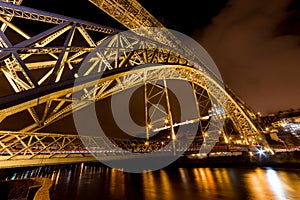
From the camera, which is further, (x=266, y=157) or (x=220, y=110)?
(x=220, y=110)

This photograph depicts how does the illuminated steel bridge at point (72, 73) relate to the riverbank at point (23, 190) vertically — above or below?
above

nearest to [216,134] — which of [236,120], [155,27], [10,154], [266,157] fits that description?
[236,120]

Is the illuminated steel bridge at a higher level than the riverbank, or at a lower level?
higher

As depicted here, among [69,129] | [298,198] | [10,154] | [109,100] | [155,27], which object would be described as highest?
[155,27]

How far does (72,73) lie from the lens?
2555 mm

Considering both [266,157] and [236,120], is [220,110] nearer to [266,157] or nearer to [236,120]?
[236,120]

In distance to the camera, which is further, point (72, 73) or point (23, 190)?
point (23, 190)

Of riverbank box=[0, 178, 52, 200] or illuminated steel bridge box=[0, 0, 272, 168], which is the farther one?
riverbank box=[0, 178, 52, 200]

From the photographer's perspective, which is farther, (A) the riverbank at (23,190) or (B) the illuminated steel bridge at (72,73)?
(A) the riverbank at (23,190)

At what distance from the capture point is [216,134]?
667 inches

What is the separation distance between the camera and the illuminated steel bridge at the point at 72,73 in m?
2.40

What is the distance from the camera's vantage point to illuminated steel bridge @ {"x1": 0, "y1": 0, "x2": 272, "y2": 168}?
2.40m

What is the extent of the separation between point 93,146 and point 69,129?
3925 millimetres

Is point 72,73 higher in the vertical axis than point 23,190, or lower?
higher
